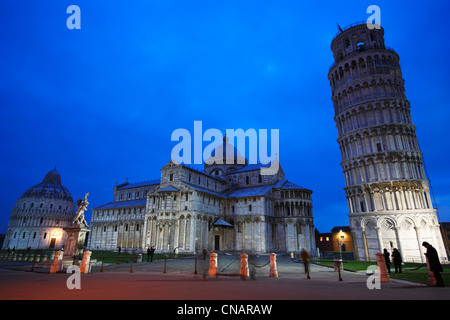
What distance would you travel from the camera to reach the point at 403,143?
114ft

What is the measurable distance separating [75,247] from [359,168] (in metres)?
36.8

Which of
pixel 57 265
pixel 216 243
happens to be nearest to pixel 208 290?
pixel 57 265

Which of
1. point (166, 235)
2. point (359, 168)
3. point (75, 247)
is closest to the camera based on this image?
point (75, 247)

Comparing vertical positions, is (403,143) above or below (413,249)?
above

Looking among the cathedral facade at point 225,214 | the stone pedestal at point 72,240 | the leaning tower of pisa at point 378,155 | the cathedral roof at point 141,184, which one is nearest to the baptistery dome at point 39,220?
the cathedral roof at point 141,184

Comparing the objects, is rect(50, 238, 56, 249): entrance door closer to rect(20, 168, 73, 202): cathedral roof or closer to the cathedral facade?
rect(20, 168, 73, 202): cathedral roof

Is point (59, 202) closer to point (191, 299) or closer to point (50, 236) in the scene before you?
point (50, 236)

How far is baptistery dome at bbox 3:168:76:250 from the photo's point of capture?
268 feet

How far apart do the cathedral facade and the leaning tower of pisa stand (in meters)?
13.7

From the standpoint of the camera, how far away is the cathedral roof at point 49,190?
87.1m

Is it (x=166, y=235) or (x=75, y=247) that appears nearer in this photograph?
(x=75, y=247)

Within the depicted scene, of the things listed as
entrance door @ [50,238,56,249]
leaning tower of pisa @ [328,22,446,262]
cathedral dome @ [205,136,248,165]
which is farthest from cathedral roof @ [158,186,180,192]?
entrance door @ [50,238,56,249]
